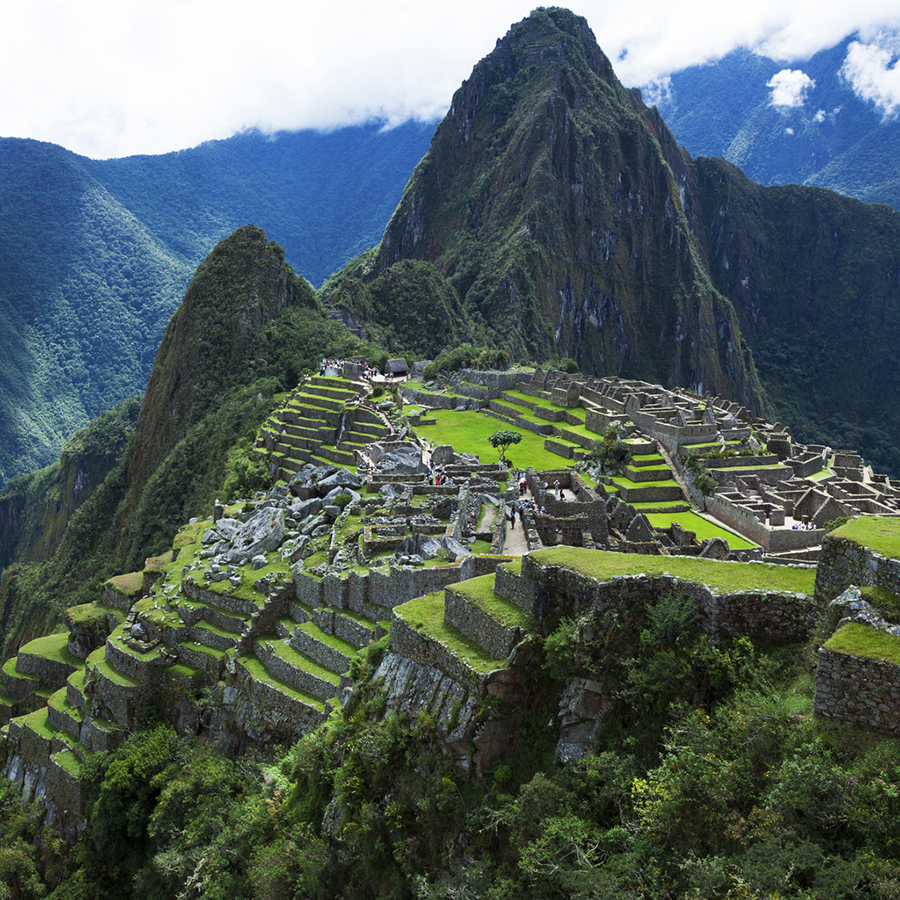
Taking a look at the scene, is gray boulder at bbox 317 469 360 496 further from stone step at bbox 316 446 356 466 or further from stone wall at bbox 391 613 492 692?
stone wall at bbox 391 613 492 692

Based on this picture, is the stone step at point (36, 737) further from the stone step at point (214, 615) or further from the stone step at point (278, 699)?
the stone step at point (278, 699)

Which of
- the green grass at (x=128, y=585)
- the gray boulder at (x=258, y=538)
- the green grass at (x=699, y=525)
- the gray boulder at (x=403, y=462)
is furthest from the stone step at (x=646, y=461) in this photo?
the green grass at (x=128, y=585)

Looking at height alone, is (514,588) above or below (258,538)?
above

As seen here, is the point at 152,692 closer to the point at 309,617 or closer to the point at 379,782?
the point at 309,617

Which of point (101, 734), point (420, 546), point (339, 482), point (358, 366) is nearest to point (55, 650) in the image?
point (101, 734)

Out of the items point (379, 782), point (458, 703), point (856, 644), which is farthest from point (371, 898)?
point (856, 644)

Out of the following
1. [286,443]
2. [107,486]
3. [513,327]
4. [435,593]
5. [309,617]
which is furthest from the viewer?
[513,327]

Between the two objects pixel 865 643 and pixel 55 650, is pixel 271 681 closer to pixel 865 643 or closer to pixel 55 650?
pixel 865 643
